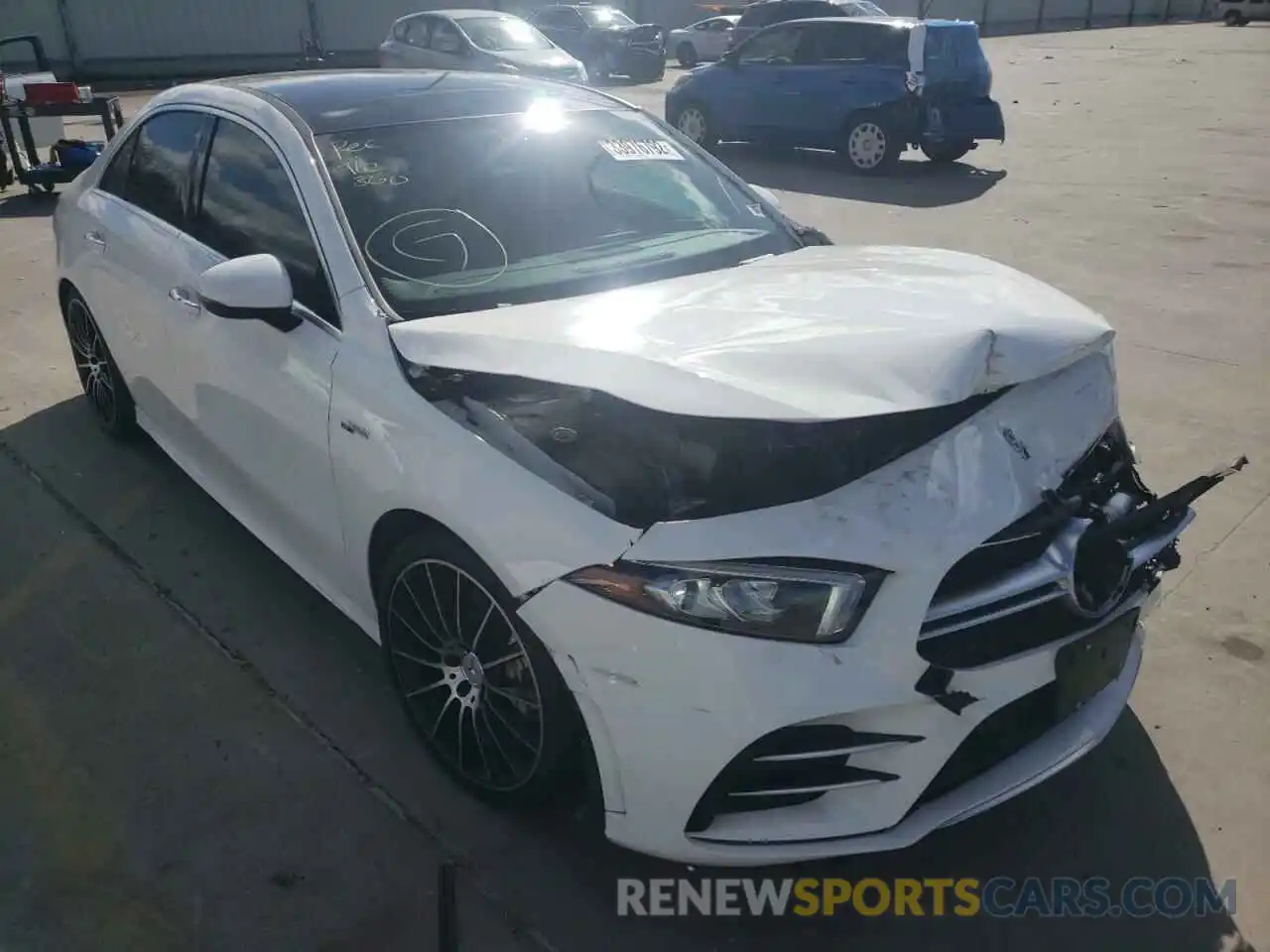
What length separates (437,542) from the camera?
8.00ft

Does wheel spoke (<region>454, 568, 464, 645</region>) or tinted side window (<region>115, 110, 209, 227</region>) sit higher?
tinted side window (<region>115, 110, 209, 227</region>)

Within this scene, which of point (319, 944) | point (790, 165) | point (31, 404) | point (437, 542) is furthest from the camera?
point (790, 165)

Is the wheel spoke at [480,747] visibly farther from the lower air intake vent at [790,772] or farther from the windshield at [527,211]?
the windshield at [527,211]

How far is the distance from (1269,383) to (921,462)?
13.6ft

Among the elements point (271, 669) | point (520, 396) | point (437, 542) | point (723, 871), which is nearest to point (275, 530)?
point (271, 669)

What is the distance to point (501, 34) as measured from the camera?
16.0 metres

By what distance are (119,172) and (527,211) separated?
2.10 meters

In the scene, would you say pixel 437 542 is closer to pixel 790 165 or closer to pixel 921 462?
pixel 921 462

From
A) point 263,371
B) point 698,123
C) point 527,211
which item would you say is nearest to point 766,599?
point 527,211

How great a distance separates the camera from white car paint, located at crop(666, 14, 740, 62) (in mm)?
26391

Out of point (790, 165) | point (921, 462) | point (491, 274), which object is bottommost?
point (790, 165)

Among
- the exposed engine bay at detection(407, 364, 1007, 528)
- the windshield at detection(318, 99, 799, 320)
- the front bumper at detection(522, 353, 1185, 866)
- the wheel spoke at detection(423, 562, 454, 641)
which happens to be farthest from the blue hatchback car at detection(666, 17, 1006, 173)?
the wheel spoke at detection(423, 562, 454, 641)

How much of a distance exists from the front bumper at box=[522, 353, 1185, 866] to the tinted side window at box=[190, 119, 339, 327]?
1283 mm

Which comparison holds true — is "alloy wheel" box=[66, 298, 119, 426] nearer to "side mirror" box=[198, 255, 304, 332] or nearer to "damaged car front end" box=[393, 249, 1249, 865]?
"side mirror" box=[198, 255, 304, 332]
